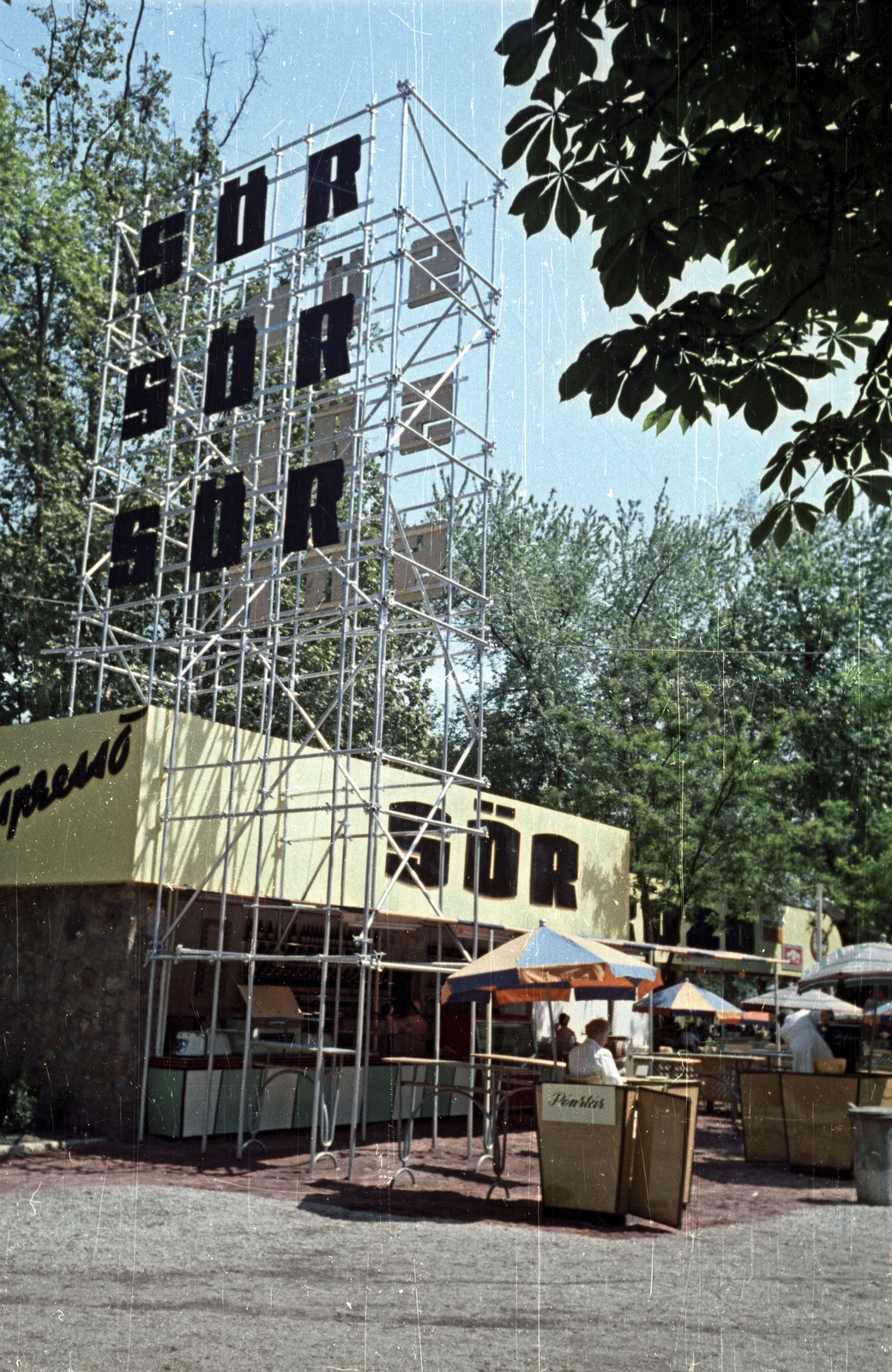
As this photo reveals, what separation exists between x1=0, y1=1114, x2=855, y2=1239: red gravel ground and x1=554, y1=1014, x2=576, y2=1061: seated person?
7.80 feet

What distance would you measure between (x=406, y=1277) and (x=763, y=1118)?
25.5 ft

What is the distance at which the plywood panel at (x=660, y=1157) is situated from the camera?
9.39 metres

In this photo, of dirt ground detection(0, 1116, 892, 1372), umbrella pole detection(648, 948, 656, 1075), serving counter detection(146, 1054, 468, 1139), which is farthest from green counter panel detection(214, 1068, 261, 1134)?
umbrella pole detection(648, 948, 656, 1075)

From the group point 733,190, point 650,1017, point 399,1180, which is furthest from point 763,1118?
point 733,190

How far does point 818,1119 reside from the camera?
43.9ft

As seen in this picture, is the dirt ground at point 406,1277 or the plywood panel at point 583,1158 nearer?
the dirt ground at point 406,1277

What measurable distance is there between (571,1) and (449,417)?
11866 millimetres

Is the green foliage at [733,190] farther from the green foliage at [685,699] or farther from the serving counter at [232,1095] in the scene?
the serving counter at [232,1095]

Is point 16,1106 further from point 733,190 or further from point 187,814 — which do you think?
point 733,190

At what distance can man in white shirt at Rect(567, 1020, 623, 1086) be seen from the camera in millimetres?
9992

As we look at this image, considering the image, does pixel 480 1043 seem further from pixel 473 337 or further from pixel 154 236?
pixel 154 236

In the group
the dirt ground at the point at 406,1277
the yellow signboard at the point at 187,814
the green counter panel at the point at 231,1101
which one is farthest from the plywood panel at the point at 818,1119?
the green counter panel at the point at 231,1101

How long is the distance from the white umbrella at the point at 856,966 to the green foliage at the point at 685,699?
77 centimetres

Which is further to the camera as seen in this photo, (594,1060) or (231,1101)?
(231,1101)
